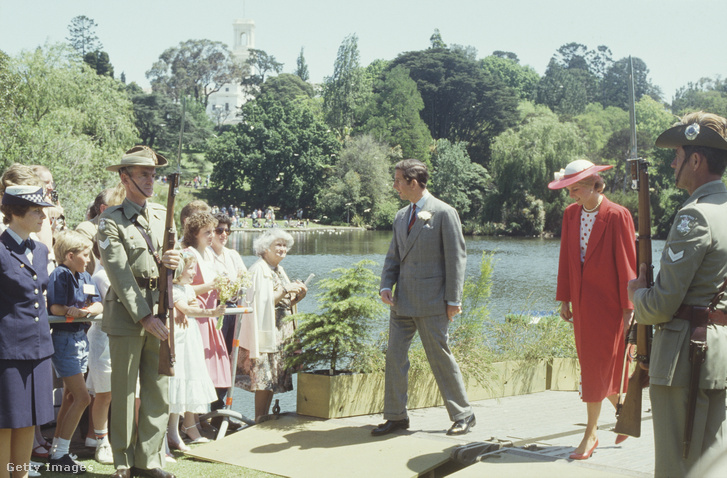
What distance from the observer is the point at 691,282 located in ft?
12.8

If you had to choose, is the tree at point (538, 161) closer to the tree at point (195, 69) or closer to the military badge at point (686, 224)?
the military badge at point (686, 224)

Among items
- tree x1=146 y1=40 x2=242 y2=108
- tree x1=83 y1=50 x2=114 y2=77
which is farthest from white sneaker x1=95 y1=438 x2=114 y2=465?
tree x1=146 y1=40 x2=242 y2=108

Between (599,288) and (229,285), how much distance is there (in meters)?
2.95

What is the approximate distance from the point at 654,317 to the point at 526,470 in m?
1.55

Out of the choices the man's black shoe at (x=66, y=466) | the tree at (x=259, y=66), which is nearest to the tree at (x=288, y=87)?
the tree at (x=259, y=66)

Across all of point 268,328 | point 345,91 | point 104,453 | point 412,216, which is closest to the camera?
point 104,453

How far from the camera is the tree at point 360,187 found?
6725 centimetres

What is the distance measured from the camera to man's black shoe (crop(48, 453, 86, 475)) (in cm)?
530

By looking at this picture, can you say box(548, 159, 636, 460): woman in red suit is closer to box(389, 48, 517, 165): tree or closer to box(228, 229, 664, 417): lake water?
box(228, 229, 664, 417): lake water

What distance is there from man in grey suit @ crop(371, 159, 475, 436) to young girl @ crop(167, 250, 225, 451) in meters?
1.42

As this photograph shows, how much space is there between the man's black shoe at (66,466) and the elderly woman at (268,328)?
1.71 metres

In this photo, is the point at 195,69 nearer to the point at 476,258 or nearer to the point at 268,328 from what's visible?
the point at 476,258

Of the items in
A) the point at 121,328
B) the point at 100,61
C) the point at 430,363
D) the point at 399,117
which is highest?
the point at 100,61

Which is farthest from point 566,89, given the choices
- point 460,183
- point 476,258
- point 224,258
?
point 224,258
